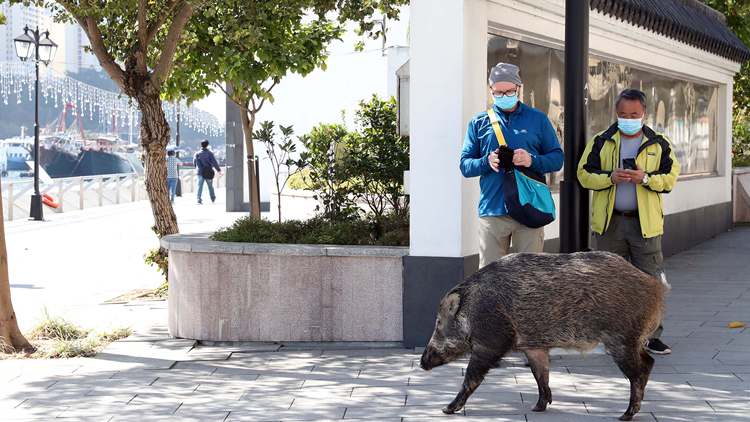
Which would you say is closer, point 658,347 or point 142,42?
point 658,347

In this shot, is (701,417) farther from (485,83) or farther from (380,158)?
(380,158)

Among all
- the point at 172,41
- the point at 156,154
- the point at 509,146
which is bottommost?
the point at 509,146

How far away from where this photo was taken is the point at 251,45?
8.73 metres

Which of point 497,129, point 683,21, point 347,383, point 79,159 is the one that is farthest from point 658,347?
point 79,159

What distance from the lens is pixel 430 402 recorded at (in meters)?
4.71

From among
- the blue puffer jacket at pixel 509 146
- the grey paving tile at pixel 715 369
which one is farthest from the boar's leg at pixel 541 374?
the grey paving tile at pixel 715 369

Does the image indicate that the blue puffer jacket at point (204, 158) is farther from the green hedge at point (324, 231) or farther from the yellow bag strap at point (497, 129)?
the yellow bag strap at point (497, 129)

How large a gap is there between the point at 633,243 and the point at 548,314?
1679 mm

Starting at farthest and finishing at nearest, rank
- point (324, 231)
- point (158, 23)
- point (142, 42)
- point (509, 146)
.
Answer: point (158, 23) < point (142, 42) < point (324, 231) < point (509, 146)

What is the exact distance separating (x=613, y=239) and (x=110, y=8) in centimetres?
586

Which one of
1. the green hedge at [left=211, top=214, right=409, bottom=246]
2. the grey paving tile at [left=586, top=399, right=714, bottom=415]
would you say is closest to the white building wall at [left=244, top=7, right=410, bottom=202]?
the green hedge at [left=211, top=214, right=409, bottom=246]

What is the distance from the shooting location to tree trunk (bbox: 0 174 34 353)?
21.8 feet

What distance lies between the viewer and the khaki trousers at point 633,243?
17.7ft

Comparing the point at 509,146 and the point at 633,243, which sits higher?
the point at 509,146
